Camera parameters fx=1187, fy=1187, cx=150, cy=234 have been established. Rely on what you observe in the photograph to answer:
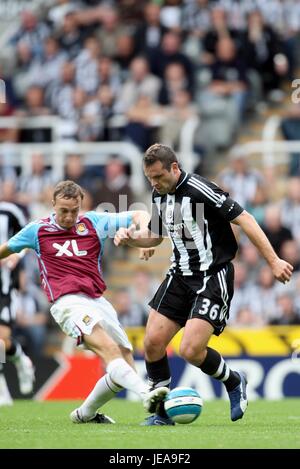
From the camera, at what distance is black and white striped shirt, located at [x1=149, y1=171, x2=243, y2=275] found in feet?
29.0

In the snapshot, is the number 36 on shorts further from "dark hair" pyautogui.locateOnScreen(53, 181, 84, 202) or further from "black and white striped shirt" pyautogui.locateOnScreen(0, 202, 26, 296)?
"black and white striped shirt" pyautogui.locateOnScreen(0, 202, 26, 296)

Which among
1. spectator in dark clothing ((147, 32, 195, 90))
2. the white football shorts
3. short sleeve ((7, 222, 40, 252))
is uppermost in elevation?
spectator in dark clothing ((147, 32, 195, 90))

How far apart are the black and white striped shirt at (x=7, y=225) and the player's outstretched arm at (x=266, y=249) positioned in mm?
4105

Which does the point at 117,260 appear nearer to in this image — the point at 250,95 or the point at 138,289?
the point at 138,289

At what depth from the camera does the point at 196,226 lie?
8914 mm

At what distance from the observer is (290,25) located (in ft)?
59.1

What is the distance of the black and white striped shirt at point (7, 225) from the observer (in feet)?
40.4

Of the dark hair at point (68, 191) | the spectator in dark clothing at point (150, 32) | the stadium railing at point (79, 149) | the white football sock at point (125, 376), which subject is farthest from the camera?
the spectator in dark clothing at point (150, 32)

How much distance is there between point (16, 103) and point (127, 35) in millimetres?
2086

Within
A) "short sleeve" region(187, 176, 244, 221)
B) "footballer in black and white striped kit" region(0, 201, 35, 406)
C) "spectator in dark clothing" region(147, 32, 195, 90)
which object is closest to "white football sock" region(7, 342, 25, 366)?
"footballer in black and white striped kit" region(0, 201, 35, 406)

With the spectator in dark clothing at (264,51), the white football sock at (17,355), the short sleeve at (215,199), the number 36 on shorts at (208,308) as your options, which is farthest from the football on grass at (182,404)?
the spectator in dark clothing at (264,51)

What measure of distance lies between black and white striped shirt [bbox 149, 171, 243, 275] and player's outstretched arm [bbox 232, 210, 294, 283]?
140mm

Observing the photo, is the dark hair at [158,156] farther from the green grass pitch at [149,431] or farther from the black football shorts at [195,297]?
the green grass pitch at [149,431]
